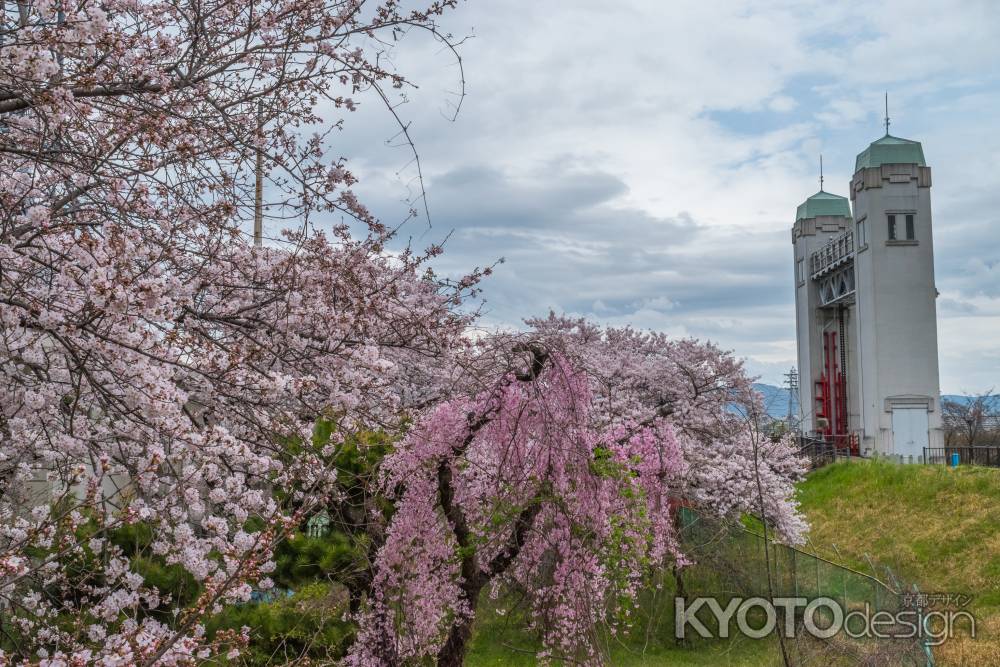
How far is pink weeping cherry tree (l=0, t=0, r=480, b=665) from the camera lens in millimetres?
3551

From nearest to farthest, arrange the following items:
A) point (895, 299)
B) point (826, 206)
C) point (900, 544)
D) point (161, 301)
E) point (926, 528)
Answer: point (161, 301)
point (900, 544)
point (926, 528)
point (895, 299)
point (826, 206)

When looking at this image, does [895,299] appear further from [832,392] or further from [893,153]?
Answer: [832,392]

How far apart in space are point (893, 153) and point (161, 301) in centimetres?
3397

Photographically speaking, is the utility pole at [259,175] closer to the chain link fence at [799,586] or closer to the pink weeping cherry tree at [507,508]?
the pink weeping cherry tree at [507,508]

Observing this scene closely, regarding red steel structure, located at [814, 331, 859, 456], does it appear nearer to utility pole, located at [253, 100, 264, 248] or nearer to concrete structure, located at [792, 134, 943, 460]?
concrete structure, located at [792, 134, 943, 460]

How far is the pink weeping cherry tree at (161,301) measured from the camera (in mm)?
3551

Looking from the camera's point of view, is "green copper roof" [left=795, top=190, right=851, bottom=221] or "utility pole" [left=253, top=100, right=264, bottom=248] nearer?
"utility pole" [left=253, top=100, right=264, bottom=248]

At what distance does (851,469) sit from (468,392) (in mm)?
22272

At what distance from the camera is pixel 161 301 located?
11.9 feet

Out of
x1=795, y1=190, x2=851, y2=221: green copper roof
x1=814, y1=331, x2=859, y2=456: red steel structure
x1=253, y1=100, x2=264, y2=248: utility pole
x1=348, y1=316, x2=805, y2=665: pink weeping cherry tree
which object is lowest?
x1=348, y1=316, x2=805, y2=665: pink weeping cherry tree

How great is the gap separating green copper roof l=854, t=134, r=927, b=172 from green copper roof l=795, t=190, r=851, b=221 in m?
10.4

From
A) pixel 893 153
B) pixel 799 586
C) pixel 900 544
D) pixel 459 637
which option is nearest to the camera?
pixel 459 637

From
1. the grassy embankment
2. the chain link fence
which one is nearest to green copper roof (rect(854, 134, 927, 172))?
the grassy embankment

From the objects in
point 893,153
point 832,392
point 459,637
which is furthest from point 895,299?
point 459,637
